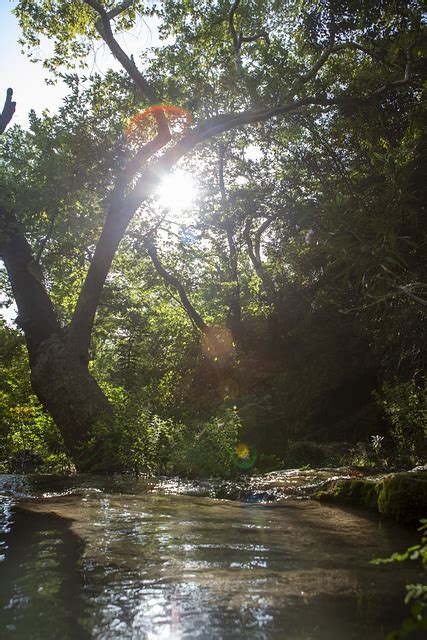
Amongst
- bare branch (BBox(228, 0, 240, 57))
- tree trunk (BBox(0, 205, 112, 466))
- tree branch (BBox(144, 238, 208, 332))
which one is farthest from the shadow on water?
tree branch (BBox(144, 238, 208, 332))

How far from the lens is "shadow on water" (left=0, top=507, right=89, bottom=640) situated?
8.05 feet

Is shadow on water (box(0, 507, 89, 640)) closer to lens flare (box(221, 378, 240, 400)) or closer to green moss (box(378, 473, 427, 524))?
green moss (box(378, 473, 427, 524))

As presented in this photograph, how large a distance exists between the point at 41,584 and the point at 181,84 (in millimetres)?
13622

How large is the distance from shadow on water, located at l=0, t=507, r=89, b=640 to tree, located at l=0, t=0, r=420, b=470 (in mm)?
6763

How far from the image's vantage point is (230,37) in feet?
46.8

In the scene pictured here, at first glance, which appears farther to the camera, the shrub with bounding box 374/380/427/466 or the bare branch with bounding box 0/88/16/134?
the bare branch with bounding box 0/88/16/134

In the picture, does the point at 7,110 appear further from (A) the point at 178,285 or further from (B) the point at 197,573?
(B) the point at 197,573

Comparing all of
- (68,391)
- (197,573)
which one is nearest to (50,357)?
(68,391)

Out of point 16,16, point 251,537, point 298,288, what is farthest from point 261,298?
point 251,537

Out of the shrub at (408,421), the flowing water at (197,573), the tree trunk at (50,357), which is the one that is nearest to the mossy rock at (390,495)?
the flowing water at (197,573)

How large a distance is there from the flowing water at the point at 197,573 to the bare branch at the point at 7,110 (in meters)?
10.5

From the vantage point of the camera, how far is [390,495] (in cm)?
518

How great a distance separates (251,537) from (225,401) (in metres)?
12.4

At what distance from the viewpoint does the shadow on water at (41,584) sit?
245 cm
